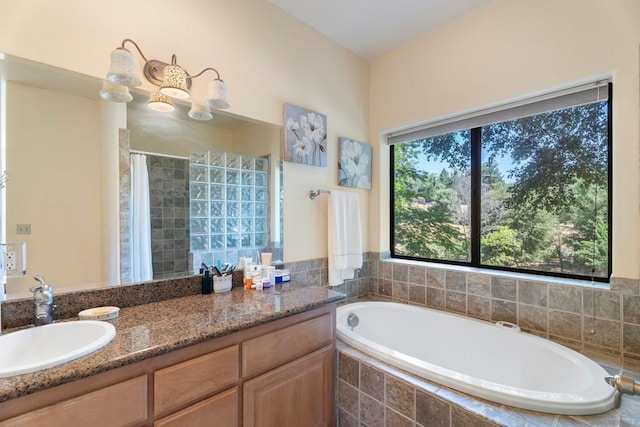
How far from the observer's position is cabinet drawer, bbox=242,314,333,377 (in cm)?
125

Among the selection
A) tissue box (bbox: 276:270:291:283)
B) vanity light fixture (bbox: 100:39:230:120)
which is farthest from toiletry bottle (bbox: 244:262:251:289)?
vanity light fixture (bbox: 100:39:230:120)

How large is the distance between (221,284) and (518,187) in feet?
7.07

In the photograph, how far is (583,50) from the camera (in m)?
1.65

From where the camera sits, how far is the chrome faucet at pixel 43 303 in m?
1.13

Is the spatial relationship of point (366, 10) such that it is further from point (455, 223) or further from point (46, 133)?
point (46, 133)

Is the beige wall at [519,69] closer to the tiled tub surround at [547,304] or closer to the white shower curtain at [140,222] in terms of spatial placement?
the tiled tub surround at [547,304]

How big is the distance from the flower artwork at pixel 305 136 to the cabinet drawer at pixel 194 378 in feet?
4.49

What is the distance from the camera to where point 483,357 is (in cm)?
189

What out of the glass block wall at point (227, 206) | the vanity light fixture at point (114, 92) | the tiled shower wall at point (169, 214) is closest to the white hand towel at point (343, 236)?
the glass block wall at point (227, 206)

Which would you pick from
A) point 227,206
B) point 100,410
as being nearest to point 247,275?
point 227,206

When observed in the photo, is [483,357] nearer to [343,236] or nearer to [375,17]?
[343,236]

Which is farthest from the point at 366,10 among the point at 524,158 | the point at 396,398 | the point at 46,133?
the point at 396,398

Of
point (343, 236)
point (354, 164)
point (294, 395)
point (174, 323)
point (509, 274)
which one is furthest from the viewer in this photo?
point (354, 164)

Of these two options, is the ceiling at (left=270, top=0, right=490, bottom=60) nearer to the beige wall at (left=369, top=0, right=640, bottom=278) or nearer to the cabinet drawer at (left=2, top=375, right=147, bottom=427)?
the beige wall at (left=369, top=0, right=640, bottom=278)
